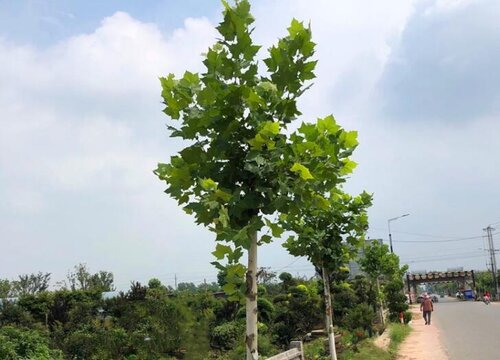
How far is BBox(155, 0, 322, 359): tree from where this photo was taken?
362cm

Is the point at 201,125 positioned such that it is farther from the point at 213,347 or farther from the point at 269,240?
the point at 213,347

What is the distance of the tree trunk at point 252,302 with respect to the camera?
3748 mm

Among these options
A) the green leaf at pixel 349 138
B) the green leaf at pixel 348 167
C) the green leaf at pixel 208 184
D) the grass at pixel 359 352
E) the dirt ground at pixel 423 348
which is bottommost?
the dirt ground at pixel 423 348

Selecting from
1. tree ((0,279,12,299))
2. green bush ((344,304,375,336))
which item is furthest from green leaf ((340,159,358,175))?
tree ((0,279,12,299))

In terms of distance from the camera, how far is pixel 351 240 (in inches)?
324

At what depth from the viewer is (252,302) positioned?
150 inches

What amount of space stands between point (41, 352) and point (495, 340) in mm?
12688

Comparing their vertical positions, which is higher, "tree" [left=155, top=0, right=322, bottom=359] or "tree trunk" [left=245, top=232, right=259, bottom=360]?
"tree" [left=155, top=0, right=322, bottom=359]

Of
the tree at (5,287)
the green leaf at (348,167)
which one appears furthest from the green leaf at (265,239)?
the tree at (5,287)

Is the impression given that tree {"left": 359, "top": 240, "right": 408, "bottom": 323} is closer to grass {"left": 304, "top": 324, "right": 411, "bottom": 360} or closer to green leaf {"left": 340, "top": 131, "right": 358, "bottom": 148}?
grass {"left": 304, "top": 324, "right": 411, "bottom": 360}

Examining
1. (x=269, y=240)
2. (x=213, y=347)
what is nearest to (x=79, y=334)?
(x=213, y=347)

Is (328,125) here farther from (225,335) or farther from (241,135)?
(225,335)

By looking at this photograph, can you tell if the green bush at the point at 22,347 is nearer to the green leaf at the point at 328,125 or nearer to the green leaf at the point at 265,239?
the green leaf at the point at 265,239

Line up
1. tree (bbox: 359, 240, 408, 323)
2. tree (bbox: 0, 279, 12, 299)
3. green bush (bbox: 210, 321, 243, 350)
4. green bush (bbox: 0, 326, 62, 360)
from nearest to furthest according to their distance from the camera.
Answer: green bush (bbox: 0, 326, 62, 360) < green bush (bbox: 210, 321, 243, 350) < tree (bbox: 359, 240, 408, 323) < tree (bbox: 0, 279, 12, 299)
